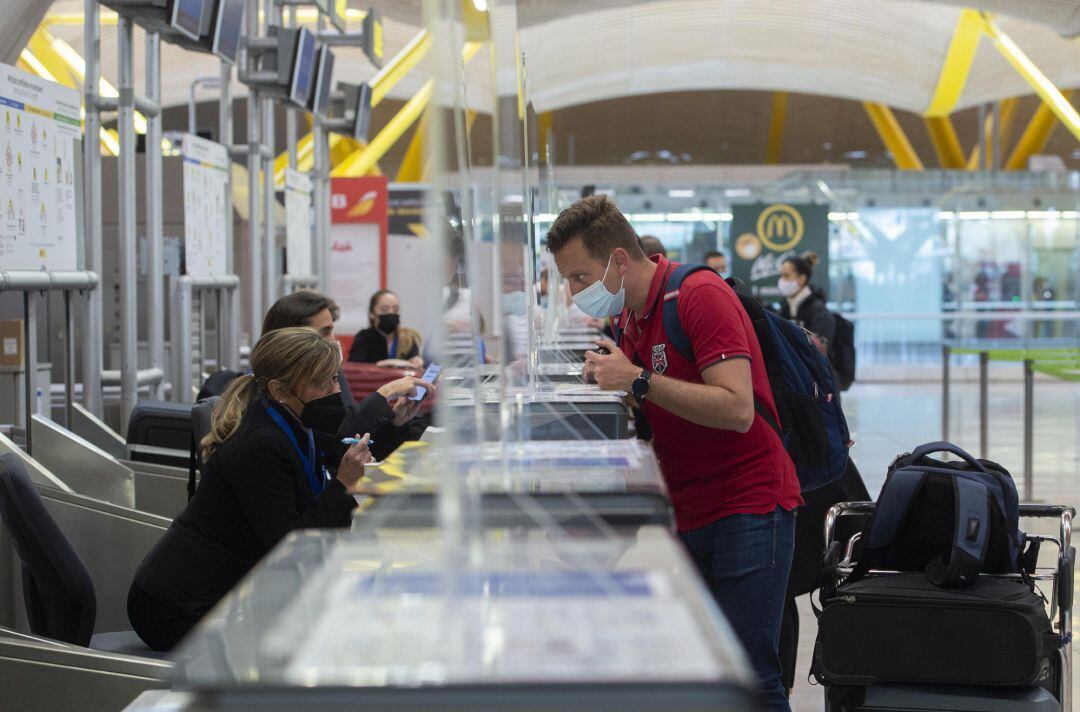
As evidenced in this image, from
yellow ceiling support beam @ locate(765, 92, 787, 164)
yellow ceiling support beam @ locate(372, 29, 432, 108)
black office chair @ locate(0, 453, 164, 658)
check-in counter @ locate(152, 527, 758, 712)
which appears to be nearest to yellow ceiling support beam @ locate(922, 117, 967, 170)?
yellow ceiling support beam @ locate(765, 92, 787, 164)

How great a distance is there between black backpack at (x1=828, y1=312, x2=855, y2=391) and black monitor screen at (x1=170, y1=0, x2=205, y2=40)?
14.4 feet

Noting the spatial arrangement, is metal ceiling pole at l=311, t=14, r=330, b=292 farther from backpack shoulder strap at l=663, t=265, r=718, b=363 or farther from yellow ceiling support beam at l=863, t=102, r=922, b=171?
yellow ceiling support beam at l=863, t=102, r=922, b=171

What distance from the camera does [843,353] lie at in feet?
26.9

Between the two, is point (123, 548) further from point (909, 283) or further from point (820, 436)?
point (909, 283)

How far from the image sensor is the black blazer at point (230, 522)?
2945mm

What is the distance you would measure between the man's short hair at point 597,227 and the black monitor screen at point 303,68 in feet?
17.8

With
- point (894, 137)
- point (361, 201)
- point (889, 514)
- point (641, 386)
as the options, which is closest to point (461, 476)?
point (641, 386)

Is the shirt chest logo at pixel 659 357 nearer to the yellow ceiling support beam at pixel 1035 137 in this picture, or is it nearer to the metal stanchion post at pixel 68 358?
the metal stanchion post at pixel 68 358

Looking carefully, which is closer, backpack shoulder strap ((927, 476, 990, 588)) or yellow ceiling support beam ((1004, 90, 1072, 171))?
backpack shoulder strap ((927, 476, 990, 588))

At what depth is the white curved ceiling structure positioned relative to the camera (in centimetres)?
2384

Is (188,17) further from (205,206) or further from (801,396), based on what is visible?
(801,396)

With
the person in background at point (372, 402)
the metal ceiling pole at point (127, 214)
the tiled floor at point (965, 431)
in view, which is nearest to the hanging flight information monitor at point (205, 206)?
the metal ceiling pole at point (127, 214)

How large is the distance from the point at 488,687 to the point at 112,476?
3626mm

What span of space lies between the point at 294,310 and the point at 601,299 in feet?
6.61
